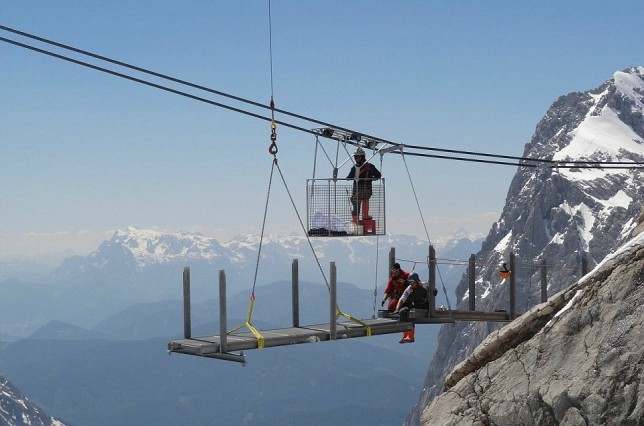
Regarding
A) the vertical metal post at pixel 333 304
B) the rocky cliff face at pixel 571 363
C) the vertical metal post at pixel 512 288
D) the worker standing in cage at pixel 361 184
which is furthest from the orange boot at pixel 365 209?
the rocky cliff face at pixel 571 363

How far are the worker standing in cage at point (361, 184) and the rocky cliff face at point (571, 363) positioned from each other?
Answer: 23.7 ft

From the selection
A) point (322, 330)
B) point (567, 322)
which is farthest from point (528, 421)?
point (322, 330)

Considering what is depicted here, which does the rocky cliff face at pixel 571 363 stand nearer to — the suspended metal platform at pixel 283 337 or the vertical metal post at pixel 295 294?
the suspended metal platform at pixel 283 337

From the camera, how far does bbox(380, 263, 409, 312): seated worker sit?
91.5ft

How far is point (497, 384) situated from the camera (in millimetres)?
18891

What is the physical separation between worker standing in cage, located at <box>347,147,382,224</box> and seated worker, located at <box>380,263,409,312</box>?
98.8 inches

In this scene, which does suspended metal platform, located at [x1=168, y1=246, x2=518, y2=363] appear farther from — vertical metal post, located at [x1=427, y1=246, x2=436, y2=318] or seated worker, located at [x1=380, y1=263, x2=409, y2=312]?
seated worker, located at [x1=380, y1=263, x2=409, y2=312]

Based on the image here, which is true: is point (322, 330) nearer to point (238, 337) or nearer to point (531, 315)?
point (238, 337)

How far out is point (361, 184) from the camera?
2645 cm

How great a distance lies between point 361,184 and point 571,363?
1037 cm

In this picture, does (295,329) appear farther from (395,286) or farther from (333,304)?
(395,286)

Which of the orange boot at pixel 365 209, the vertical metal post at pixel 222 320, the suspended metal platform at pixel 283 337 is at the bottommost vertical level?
the suspended metal platform at pixel 283 337

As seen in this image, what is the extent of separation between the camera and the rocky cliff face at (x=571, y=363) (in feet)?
54.8

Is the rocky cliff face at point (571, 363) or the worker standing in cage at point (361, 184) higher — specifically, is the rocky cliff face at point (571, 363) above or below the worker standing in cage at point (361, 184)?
below
